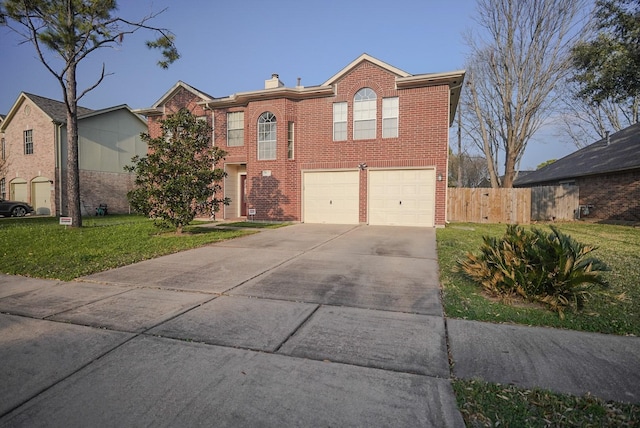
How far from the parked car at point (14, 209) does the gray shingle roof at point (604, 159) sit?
3180 cm

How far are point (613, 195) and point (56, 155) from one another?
30799 millimetres

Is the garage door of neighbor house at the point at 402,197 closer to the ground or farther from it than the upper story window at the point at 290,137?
closer to the ground

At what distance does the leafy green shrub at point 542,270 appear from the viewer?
156 inches

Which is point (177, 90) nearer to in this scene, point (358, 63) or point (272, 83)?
point (272, 83)

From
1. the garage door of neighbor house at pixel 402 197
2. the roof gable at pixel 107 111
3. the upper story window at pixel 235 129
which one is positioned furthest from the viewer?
the roof gable at pixel 107 111

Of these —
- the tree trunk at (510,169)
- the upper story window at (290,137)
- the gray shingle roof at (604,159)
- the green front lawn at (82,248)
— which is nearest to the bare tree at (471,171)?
the gray shingle roof at (604,159)

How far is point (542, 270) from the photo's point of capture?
418 centimetres

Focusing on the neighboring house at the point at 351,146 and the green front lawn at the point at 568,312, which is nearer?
the green front lawn at the point at 568,312

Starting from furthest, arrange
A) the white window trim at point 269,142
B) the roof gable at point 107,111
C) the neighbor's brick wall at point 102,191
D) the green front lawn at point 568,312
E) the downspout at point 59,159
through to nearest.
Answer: the neighbor's brick wall at point 102,191 < the roof gable at point 107,111 < the downspout at point 59,159 < the white window trim at point 269,142 < the green front lawn at point 568,312

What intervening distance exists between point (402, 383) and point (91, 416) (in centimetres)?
212

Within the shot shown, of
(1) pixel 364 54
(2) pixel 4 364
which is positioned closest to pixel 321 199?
(1) pixel 364 54

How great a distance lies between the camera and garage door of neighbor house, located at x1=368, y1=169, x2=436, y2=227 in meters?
12.9

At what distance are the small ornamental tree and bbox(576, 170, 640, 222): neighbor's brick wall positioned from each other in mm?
18149

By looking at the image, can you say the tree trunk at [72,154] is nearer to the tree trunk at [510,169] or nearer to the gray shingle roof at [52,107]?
the gray shingle roof at [52,107]
